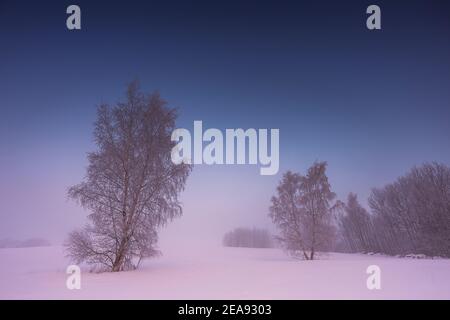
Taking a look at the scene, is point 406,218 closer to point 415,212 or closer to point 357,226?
point 415,212

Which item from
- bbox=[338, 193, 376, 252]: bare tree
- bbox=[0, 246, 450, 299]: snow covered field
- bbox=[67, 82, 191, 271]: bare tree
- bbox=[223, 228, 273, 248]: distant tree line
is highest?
bbox=[67, 82, 191, 271]: bare tree

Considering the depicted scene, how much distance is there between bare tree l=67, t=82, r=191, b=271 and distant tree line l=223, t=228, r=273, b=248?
3151 cm

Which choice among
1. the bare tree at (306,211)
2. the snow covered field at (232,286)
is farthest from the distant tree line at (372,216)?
the snow covered field at (232,286)

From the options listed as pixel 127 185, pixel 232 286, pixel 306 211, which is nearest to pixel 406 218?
pixel 306 211

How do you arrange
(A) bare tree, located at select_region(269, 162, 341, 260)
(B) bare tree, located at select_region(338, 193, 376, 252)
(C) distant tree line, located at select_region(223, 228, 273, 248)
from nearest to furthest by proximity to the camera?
(A) bare tree, located at select_region(269, 162, 341, 260) < (B) bare tree, located at select_region(338, 193, 376, 252) < (C) distant tree line, located at select_region(223, 228, 273, 248)

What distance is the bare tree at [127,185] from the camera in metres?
9.91

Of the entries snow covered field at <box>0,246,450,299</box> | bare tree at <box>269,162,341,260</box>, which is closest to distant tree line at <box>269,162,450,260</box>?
bare tree at <box>269,162,341,260</box>

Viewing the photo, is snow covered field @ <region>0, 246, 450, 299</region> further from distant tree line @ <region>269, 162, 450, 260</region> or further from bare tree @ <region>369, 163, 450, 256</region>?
bare tree @ <region>369, 163, 450, 256</region>

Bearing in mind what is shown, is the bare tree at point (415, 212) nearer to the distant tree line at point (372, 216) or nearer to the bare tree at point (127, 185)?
the distant tree line at point (372, 216)

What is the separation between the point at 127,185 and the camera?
404 inches

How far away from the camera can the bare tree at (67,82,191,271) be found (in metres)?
9.91

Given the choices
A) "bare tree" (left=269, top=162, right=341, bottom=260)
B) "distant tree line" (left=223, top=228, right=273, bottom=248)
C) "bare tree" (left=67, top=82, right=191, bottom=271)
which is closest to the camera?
"bare tree" (left=67, top=82, right=191, bottom=271)
